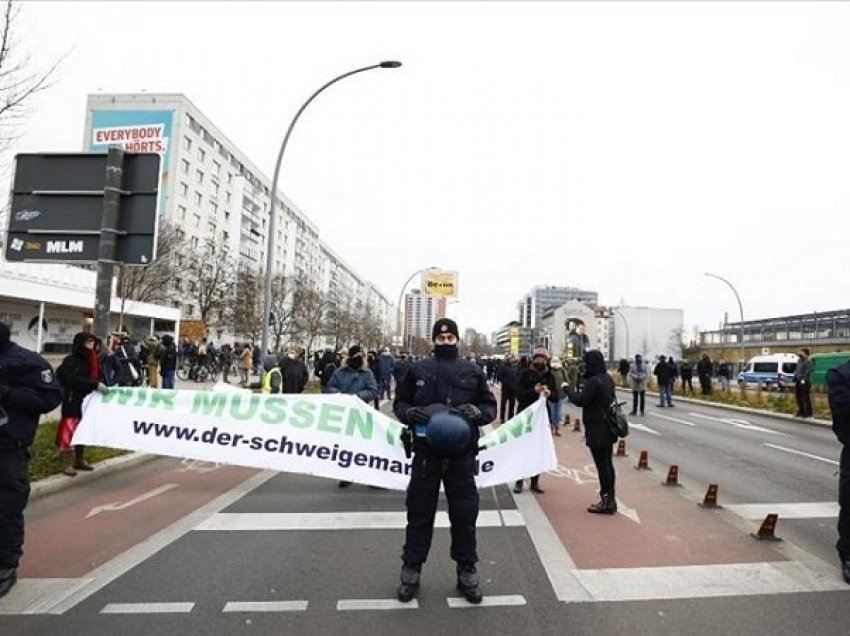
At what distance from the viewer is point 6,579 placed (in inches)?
161

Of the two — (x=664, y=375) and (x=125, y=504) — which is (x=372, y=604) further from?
(x=664, y=375)

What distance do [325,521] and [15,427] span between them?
9.43 ft

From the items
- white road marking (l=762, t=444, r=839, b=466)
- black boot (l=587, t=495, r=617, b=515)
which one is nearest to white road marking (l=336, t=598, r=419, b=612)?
black boot (l=587, t=495, r=617, b=515)

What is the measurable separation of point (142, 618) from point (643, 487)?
20.3 ft

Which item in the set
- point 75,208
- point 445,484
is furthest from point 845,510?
point 75,208

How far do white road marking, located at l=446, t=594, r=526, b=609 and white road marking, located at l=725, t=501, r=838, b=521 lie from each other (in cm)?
364

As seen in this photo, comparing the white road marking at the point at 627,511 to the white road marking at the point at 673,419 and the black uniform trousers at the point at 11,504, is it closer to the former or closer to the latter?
the black uniform trousers at the point at 11,504

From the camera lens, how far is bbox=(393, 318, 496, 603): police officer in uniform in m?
4.07

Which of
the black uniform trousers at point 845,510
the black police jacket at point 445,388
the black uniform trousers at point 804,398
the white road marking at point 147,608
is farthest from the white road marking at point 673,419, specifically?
the white road marking at point 147,608

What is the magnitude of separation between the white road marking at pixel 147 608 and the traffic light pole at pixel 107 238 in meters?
5.20

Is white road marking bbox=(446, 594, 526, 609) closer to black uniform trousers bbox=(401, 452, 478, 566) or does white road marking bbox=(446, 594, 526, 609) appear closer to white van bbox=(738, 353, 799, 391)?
black uniform trousers bbox=(401, 452, 478, 566)

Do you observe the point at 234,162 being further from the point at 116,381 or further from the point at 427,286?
the point at 116,381

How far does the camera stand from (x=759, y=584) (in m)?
4.34

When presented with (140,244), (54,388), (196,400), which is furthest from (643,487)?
(140,244)
